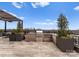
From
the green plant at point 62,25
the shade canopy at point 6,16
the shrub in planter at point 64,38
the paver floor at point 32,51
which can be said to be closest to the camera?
the paver floor at point 32,51

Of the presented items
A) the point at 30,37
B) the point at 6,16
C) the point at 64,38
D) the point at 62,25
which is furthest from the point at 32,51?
the point at 6,16

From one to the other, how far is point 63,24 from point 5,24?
15.9 ft

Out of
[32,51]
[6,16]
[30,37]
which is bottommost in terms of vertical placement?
[32,51]

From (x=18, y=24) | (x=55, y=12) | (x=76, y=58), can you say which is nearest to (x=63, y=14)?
(x=55, y=12)

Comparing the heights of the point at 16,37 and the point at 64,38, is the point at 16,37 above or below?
below

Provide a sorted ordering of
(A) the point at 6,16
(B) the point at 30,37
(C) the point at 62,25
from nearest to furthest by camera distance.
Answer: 1. (C) the point at 62,25
2. (B) the point at 30,37
3. (A) the point at 6,16

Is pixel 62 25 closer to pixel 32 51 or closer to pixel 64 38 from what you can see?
pixel 64 38

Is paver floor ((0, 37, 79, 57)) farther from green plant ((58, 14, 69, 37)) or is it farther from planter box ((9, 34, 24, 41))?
planter box ((9, 34, 24, 41))

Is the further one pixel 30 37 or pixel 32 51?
pixel 30 37

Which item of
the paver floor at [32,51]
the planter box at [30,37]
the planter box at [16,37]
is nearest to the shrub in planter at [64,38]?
the paver floor at [32,51]

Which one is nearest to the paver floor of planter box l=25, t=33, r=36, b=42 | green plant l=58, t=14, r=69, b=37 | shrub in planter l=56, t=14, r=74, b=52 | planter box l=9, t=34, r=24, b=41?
shrub in planter l=56, t=14, r=74, b=52

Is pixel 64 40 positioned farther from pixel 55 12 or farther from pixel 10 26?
pixel 10 26

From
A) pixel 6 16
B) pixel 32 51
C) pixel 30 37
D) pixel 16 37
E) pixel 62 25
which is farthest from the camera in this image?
pixel 6 16

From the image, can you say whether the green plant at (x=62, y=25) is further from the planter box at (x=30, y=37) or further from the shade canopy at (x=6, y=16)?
the shade canopy at (x=6, y=16)
